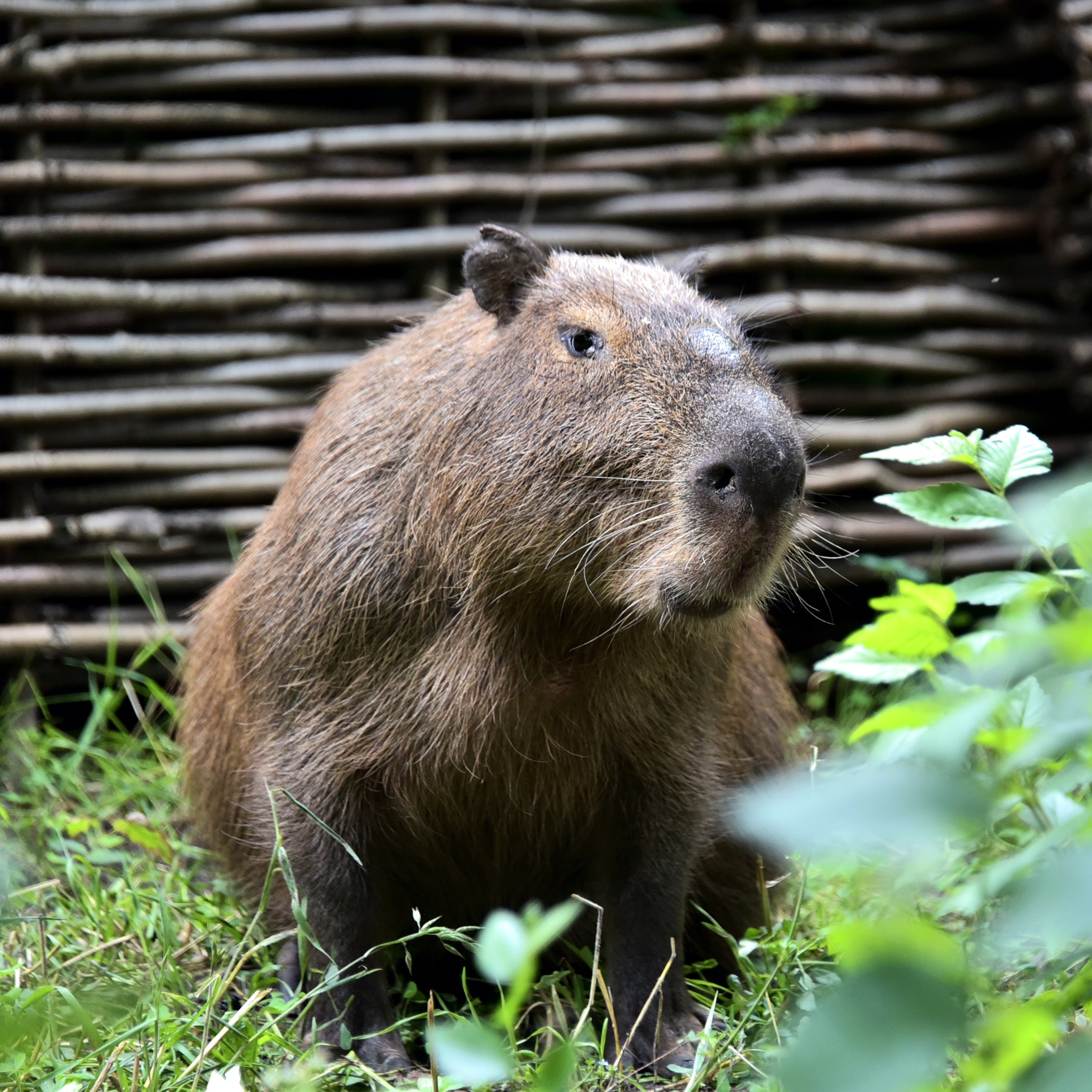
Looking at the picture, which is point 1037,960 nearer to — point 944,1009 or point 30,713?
point 944,1009

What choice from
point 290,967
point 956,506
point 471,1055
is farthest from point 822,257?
point 471,1055

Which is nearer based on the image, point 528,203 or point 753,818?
point 753,818

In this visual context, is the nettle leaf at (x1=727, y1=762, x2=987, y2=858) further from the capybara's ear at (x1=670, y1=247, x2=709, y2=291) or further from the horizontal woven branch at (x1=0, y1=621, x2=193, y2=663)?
the horizontal woven branch at (x1=0, y1=621, x2=193, y2=663)

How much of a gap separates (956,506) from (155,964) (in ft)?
6.43

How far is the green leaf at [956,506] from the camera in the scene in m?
2.06

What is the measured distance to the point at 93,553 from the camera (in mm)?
4422

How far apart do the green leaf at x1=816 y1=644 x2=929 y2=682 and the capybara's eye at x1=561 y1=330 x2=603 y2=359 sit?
776 mm

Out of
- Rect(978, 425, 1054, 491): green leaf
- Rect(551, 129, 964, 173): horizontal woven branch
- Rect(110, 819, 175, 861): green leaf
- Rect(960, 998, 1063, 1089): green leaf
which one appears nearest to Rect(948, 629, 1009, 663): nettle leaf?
Rect(978, 425, 1054, 491): green leaf

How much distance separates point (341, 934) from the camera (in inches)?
104

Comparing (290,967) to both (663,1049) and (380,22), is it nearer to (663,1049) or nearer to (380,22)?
(663,1049)

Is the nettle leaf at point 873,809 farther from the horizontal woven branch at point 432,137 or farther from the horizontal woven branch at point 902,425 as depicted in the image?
the horizontal woven branch at point 432,137

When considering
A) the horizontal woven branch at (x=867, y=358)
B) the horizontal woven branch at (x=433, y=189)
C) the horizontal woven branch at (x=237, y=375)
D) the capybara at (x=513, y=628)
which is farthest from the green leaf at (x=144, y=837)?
the horizontal woven branch at (x=867, y=358)

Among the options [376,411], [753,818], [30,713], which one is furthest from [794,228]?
[753,818]

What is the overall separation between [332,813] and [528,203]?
2645 mm
